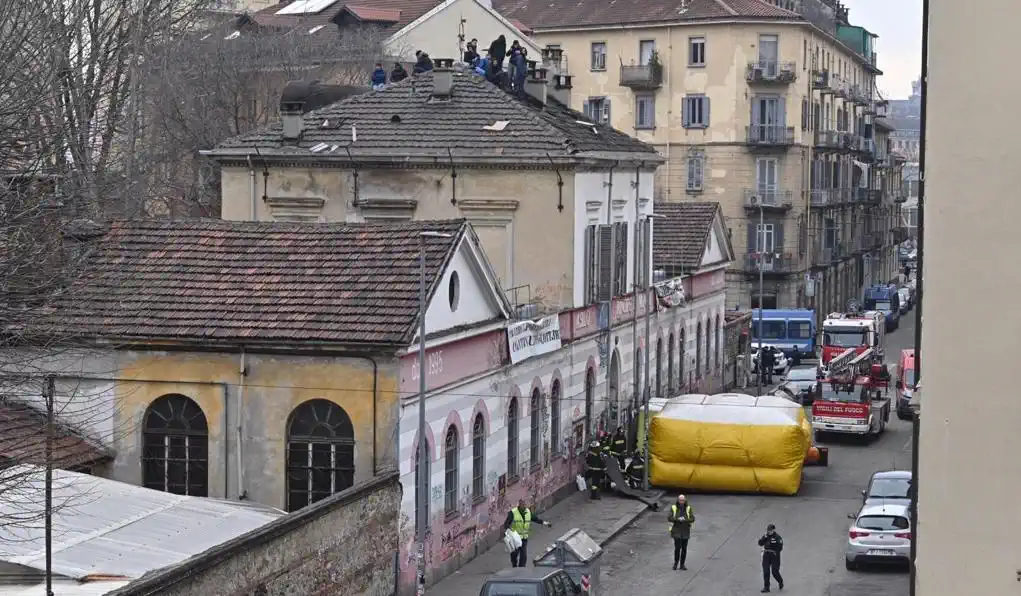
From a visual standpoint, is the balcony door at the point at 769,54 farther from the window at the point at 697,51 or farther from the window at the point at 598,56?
the window at the point at 598,56

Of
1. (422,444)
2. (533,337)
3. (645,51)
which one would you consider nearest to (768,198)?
(645,51)

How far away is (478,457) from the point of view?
3581 centimetres

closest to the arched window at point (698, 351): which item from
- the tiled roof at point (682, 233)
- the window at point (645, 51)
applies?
the tiled roof at point (682, 233)

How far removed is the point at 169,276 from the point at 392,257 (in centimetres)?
449

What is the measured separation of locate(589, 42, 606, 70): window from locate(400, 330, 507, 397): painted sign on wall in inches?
2119

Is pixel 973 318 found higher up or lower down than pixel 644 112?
lower down

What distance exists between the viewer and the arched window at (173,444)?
3231 cm

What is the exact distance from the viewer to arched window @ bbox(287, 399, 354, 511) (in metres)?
31.6

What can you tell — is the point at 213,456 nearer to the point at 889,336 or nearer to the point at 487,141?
the point at 487,141

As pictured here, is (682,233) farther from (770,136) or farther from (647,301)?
(770,136)

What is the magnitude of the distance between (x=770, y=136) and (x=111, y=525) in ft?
205

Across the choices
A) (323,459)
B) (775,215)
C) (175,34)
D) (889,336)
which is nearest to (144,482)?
(323,459)

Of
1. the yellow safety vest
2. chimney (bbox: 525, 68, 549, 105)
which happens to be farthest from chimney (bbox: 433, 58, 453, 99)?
the yellow safety vest

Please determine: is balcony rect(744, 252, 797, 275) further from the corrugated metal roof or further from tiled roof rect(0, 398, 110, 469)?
the corrugated metal roof
